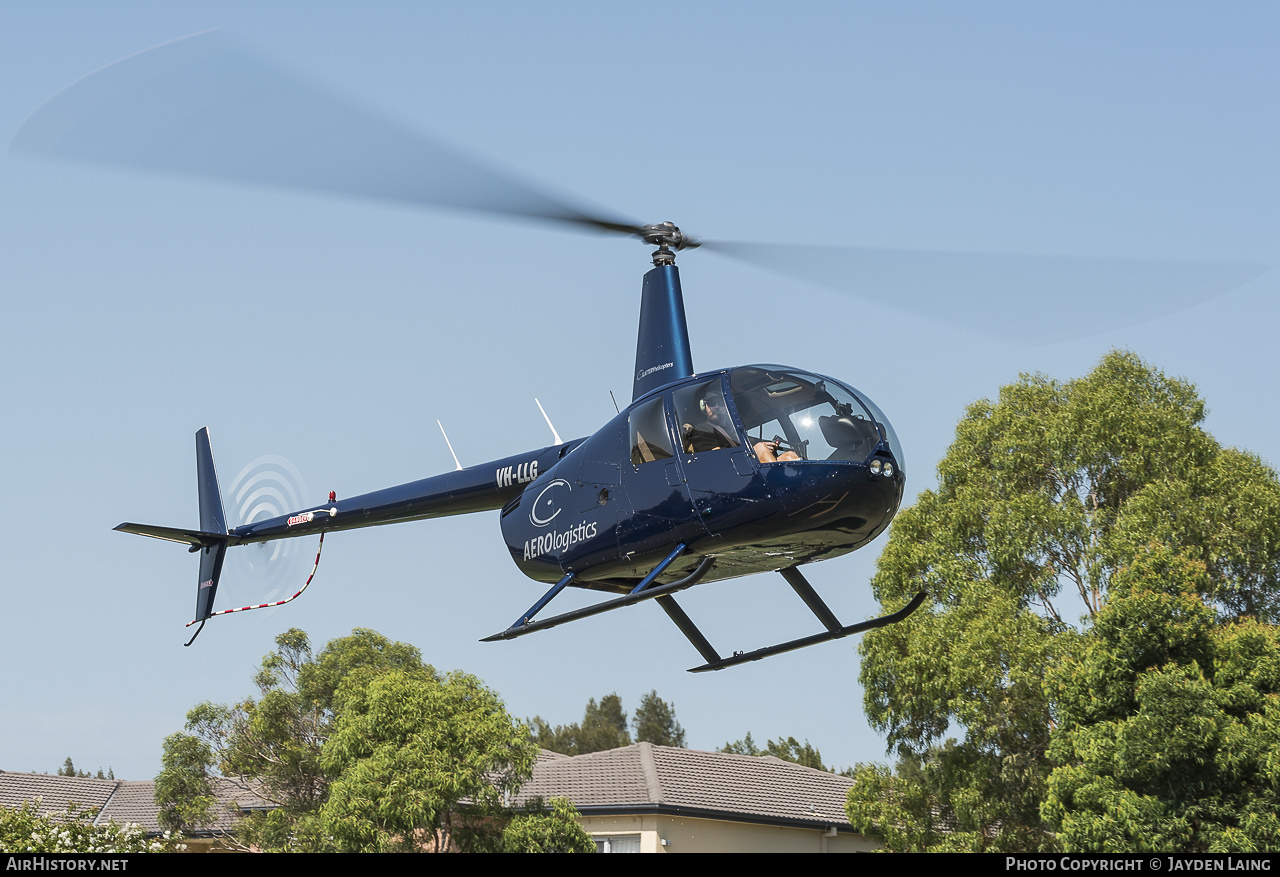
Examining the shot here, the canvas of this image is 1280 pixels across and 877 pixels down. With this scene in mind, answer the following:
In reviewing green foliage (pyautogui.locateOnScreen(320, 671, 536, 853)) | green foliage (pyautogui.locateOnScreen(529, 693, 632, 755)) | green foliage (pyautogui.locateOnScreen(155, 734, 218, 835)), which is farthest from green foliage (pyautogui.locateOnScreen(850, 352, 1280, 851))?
green foliage (pyautogui.locateOnScreen(529, 693, 632, 755))

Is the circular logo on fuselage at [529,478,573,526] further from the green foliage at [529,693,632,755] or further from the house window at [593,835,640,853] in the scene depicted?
the green foliage at [529,693,632,755]

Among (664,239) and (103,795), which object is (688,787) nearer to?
(664,239)

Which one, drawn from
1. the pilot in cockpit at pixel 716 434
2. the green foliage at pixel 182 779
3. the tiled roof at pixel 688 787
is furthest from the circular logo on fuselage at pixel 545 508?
the green foliage at pixel 182 779

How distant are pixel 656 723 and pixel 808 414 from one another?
244ft

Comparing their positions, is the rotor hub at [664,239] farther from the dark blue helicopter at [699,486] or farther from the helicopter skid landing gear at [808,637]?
the helicopter skid landing gear at [808,637]

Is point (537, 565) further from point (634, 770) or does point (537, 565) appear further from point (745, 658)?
point (634, 770)

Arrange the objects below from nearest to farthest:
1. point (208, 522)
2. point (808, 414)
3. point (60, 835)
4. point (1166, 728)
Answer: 1. point (808, 414)
2. point (60, 835)
3. point (1166, 728)
4. point (208, 522)

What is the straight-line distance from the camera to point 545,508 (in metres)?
10.5

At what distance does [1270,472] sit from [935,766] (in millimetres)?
7705

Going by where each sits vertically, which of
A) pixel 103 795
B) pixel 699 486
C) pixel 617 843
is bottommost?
pixel 617 843

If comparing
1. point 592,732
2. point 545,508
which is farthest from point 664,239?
point 592,732

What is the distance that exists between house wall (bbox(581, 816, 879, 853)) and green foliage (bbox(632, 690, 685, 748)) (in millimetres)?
54660
